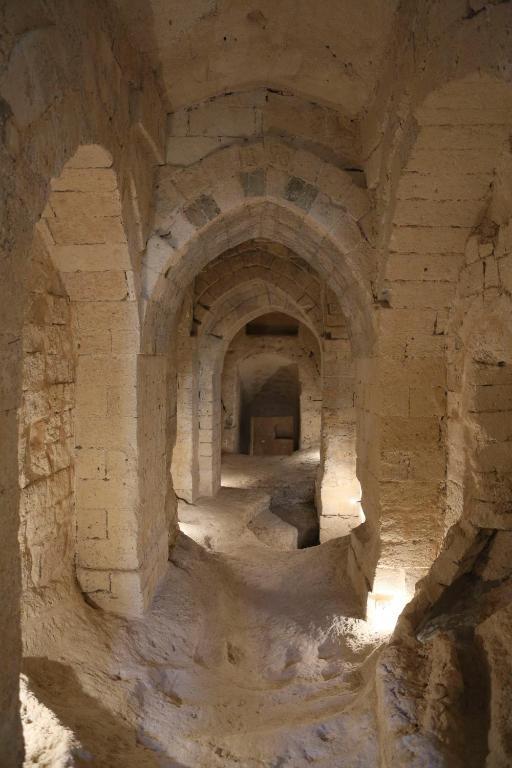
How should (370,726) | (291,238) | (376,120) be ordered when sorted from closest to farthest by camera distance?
(370,726) < (376,120) < (291,238)

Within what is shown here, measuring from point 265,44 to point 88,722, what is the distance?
13.7 feet

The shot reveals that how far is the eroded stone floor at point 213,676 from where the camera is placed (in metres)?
2.66

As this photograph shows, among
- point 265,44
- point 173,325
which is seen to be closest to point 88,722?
point 173,325

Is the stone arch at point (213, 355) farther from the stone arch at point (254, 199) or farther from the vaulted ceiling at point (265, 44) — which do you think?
the vaulted ceiling at point (265, 44)

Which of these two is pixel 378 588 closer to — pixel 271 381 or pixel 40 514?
pixel 40 514

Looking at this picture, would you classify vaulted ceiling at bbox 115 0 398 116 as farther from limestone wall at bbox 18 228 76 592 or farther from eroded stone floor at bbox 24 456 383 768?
eroded stone floor at bbox 24 456 383 768

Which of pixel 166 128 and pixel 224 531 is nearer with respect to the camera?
pixel 166 128

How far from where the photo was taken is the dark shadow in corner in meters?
2.63

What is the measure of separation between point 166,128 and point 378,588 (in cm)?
381

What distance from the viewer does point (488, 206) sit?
3.40m

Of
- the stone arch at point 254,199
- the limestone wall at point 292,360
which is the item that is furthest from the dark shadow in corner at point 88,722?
the limestone wall at point 292,360

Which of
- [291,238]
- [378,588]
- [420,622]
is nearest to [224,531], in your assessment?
[378,588]

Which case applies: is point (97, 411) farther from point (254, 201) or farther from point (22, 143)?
point (22, 143)

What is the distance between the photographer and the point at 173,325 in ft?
17.4
